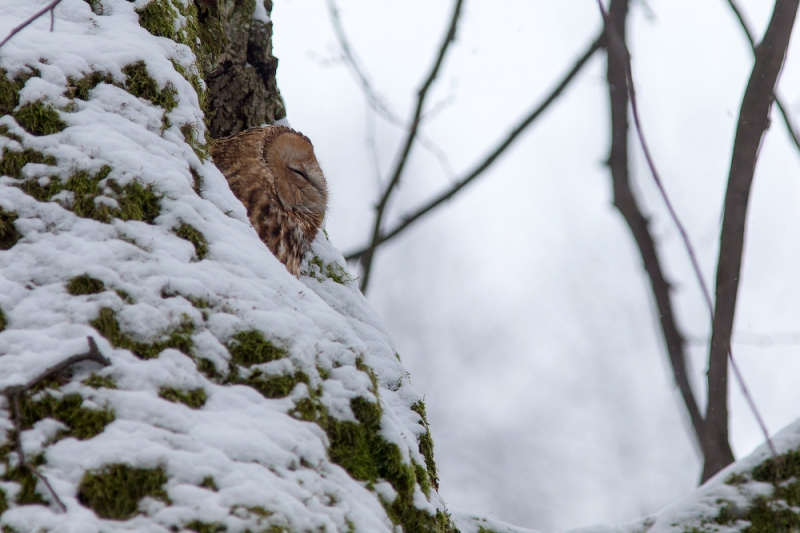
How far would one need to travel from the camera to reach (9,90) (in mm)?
1601

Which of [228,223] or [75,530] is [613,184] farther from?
[75,530]

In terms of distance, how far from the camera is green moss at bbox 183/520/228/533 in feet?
3.82

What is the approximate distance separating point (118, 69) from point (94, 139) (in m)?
0.25

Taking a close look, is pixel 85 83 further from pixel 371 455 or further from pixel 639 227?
pixel 639 227

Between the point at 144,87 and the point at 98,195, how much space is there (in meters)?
0.39

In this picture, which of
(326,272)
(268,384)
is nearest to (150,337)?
(268,384)

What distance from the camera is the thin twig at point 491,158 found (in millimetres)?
2715

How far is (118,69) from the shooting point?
1.75m

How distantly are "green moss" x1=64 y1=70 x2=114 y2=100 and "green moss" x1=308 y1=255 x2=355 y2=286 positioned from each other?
1.04m

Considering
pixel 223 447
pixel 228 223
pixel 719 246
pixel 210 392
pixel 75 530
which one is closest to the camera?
pixel 75 530

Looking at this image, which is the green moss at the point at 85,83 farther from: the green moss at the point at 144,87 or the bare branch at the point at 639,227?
the bare branch at the point at 639,227

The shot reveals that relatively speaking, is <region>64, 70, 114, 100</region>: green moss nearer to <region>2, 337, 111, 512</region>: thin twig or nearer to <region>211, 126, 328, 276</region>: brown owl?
<region>2, 337, 111, 512</region>: thin twig

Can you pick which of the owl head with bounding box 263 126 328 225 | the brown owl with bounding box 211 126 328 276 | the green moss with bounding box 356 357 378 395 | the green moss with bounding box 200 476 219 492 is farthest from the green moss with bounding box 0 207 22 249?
the owl head with bounding box 263 126 328 225

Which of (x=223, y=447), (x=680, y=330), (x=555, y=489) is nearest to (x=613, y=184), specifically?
(x=680, y=330)
